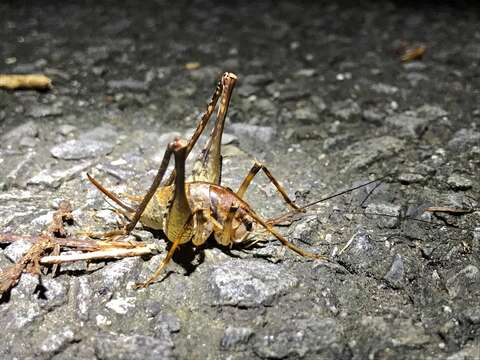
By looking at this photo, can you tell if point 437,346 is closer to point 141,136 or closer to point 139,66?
point 141,136

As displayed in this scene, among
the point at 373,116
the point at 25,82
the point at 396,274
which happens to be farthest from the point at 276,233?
the point at 25,82

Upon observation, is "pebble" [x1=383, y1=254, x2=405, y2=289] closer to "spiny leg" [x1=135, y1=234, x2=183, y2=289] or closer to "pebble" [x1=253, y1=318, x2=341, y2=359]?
"pebble" [x1=253, y1=318, x2=341, y2=359]

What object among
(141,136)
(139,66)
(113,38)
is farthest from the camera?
(113,38)

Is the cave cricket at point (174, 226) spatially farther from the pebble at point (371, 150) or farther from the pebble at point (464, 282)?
the pebble at point (371, 150)

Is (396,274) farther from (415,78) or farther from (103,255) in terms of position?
(415,78)

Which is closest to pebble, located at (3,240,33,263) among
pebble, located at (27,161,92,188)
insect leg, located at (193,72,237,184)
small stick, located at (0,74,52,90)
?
pebble, located at (27,161,92,188)

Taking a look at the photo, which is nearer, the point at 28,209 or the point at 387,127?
the point at 28,209

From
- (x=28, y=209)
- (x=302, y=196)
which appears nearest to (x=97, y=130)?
(x=28, y=209)
